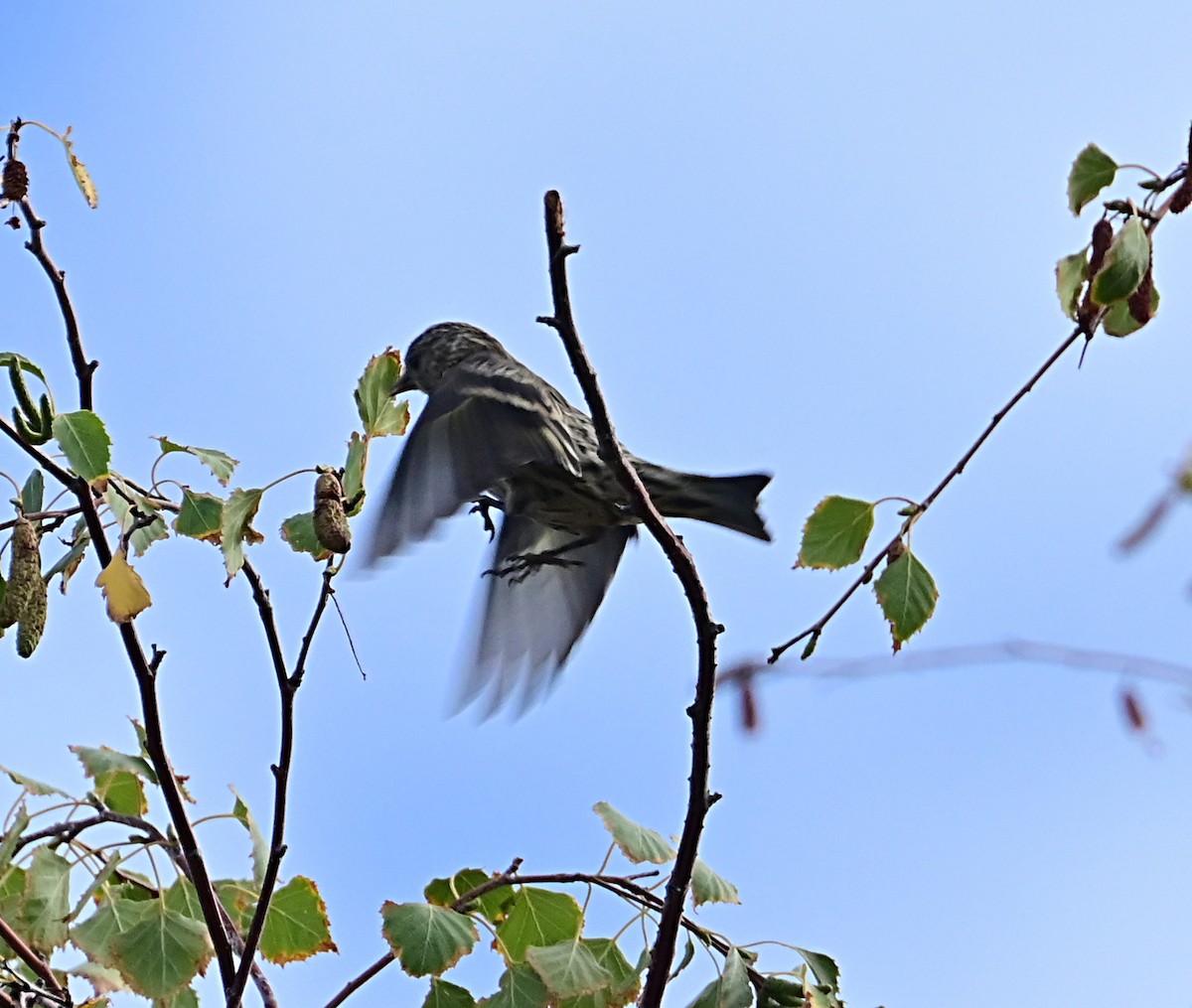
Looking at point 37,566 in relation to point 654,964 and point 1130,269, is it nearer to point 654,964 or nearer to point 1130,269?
point 654,964

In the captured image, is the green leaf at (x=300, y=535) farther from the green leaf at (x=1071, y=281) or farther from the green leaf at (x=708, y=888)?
the green leaf at (x=1071, y=281)

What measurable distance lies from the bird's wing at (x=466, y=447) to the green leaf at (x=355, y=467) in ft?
2.55

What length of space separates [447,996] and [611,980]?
282 millimetres

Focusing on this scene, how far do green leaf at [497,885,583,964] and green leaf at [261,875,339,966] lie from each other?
1.09ft

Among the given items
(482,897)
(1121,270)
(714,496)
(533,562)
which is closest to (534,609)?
(533,562)

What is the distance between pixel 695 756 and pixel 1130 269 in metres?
0.96

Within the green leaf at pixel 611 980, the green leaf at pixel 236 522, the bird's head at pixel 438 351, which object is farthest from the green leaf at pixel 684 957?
the bird's head at pixel 438 351

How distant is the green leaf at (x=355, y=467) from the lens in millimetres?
2334

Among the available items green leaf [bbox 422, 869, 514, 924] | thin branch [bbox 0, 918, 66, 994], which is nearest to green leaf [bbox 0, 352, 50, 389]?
thin branch [bbox 0, 918, 66, 994]

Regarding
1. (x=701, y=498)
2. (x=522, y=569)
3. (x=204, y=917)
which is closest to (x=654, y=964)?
(x=204, y=917)

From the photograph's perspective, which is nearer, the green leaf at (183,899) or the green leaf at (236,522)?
the green leaf at (236,522)

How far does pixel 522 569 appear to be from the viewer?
424cm

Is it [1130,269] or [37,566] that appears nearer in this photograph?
[1130,269]

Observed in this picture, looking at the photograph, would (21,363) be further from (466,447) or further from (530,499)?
(530,499)
